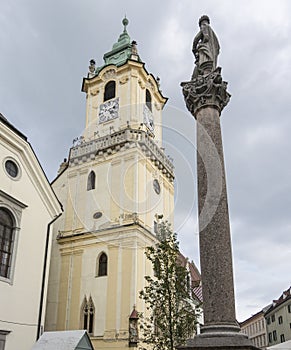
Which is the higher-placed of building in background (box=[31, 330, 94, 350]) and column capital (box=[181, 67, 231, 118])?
column capital (box=[181, 67, 231, 118])

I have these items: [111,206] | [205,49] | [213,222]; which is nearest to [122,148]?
[111,206]

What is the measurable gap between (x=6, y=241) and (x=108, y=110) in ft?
54.3

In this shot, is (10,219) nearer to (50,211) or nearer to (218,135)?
(50,211)

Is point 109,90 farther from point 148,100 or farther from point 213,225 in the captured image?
point 213,225

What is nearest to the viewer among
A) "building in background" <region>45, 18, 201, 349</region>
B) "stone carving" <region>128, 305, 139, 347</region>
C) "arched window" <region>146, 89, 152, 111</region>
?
"stone carving" <region>128, 305, 139, 347</region>

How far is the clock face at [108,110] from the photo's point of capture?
3225 cm

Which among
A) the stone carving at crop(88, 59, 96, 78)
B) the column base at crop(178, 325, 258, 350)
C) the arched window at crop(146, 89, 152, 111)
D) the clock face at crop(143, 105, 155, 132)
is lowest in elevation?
the column base at crop(178, 325, 258, 350)

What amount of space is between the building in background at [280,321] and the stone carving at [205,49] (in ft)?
155

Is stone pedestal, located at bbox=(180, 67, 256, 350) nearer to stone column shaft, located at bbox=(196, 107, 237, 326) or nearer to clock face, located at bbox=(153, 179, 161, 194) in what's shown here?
stone column shaft, located at bbox=(196, 107, 237, 326)

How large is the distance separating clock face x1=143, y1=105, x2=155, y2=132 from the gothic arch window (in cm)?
1367

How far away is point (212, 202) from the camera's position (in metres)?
8.80

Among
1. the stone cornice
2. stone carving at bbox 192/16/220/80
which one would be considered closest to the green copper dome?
the stone cornice

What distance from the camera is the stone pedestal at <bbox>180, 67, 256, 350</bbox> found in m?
7.54

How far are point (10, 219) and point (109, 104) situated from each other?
16215 millimetres
